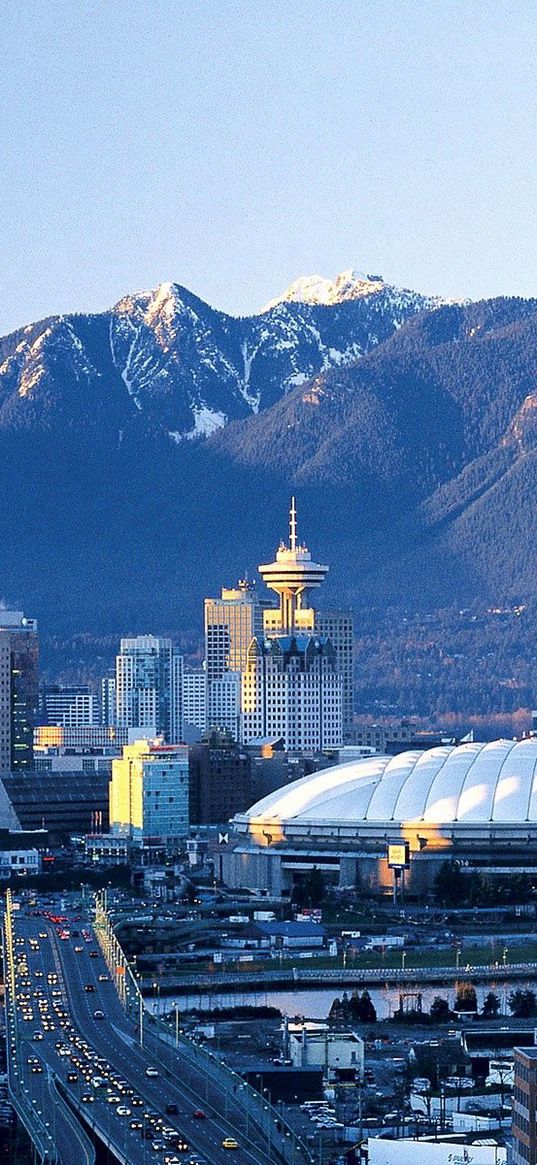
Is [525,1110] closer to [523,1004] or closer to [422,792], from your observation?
[523,1004]

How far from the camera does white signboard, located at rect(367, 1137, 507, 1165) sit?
50.7m

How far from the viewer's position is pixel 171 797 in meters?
128

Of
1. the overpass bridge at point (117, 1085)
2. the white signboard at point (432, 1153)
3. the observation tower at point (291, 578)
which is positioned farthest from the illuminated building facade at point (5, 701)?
the white signboard at point (432, 1153)

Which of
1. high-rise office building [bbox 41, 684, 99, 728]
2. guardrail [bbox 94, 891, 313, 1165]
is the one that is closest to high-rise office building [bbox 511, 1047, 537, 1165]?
guardrail [bbox 94, 891, 313, 1165]

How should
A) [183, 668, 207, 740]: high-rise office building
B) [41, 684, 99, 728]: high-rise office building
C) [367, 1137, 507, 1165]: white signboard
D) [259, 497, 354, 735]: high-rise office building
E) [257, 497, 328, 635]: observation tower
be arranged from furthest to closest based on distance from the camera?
[41, 684, 99, 728]: high-rise office building, [183, 668, 207, 740]: high-rise office building, [257, 497, 328, 635]: observation tower, [259, 497, 354, 735]: high-rise office building, [367, 1137, 507, 1165]: white signboard

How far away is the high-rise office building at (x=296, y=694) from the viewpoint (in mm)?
154750

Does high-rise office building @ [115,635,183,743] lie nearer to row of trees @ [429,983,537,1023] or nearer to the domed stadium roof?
the domed stadium roof

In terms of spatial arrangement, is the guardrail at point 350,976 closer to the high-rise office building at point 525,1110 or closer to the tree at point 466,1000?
the tree at point 466,1000

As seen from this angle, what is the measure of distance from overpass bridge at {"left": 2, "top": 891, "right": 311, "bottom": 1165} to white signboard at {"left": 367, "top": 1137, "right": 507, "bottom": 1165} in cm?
104

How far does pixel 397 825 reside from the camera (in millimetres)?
106312

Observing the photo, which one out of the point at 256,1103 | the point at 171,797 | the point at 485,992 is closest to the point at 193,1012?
the point at 485,992

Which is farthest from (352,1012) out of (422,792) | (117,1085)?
(422,792)

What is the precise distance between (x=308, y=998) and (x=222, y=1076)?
19240 mm

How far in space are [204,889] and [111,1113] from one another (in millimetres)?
51853
